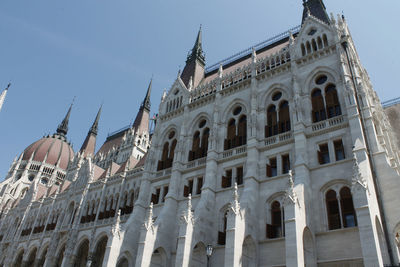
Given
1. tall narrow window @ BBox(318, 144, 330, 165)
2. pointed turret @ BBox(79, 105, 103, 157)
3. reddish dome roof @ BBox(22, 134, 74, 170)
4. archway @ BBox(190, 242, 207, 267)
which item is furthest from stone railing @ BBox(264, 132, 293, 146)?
reddish dome roof @ BBox(22, 134, 74, 170)

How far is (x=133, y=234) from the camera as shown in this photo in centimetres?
2969

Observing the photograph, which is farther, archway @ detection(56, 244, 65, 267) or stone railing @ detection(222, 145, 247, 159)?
archway @ detection(56, 244, 65, 267)

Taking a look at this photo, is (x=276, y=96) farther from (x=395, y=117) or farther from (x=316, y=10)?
(x=395, y=117)

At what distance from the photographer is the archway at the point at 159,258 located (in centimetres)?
2672

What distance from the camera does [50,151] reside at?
80750mm

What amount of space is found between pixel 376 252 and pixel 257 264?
7.87 m

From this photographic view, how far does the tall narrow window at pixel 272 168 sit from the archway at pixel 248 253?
5.54m

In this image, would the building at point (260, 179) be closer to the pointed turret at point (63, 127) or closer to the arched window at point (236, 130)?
the arched window at point (236, 130)

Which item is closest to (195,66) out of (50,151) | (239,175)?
(239,175)

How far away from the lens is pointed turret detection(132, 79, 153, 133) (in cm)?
6675

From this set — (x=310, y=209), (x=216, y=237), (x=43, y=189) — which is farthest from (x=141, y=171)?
(x=43, y=189)

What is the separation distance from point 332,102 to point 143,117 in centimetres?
5007

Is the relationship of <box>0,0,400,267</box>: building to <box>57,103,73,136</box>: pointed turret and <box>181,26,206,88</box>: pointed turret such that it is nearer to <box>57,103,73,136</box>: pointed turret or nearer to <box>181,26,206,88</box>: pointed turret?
<box>181,26,206,88</box>: pointed turret

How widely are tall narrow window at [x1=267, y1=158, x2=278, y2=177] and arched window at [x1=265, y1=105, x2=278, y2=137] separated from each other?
2.54 meters
